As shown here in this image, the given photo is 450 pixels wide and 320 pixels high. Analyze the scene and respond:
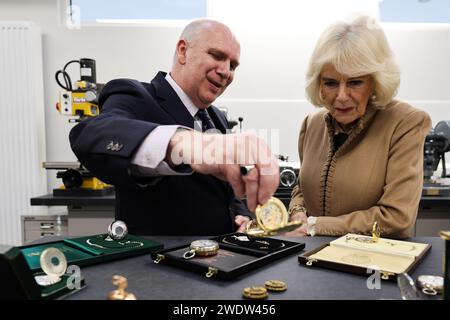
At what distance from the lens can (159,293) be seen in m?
0.75

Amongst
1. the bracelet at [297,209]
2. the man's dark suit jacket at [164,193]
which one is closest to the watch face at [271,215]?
the man's dark suit jacket at [164,193]

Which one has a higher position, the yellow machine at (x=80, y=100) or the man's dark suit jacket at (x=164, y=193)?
the yellow machine at (x=80, y=100)

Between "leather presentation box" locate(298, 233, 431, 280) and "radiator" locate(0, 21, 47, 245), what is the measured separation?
2.92 meters

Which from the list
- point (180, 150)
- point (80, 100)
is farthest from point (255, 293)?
point (80, 100)

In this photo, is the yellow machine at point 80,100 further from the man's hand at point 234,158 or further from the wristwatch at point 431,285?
the wristwatch at point 431,285

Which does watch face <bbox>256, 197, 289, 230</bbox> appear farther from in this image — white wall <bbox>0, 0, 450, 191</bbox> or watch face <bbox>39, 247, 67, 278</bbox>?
white wall <bbox>0, 0, 450, 191</bbox>

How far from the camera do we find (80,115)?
266cm

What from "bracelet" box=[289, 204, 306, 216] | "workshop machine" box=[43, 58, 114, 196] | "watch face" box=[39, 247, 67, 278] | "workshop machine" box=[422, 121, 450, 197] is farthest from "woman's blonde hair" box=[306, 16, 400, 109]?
"workshop machine" box=[43, 58, 114, 196]

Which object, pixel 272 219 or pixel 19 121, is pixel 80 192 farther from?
pixel 272 219

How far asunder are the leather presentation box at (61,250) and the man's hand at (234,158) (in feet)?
1.10

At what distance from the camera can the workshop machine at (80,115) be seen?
2496mm

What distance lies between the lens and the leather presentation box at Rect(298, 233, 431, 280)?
→ 842mm

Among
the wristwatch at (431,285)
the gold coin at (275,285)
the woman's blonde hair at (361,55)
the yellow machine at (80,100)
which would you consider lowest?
the gold coin at (275,285)
